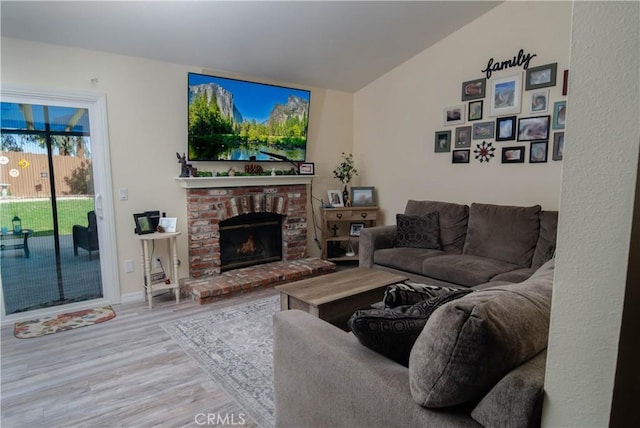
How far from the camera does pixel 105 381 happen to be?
233cm

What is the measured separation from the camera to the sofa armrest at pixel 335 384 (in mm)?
1070

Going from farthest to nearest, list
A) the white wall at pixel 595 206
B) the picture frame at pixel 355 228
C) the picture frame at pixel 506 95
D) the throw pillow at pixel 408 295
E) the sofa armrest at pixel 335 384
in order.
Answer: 1. the picture frame at pixel 355 228
2. the picture frame at pixel 506 95
3. the throw pillow at pixel 408 295
4. the sofa armrest at pixel 335 384
5. the white wall at pixel 595 206

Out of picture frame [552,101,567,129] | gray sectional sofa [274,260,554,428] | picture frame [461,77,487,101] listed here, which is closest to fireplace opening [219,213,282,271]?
picture frame [461,77,487,101]

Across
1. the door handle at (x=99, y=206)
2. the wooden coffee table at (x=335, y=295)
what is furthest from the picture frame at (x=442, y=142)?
the door handle at (x=99, y=206)

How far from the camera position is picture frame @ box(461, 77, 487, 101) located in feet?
12.9

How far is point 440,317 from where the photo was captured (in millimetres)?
989

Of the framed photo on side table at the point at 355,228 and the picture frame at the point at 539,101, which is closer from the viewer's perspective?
the picture frame at the point at 539,101

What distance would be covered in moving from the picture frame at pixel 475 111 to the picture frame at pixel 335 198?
1929mm

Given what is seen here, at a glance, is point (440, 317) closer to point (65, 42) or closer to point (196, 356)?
point (196, 356)

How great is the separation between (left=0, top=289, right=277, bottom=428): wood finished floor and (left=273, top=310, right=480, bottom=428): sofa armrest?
2.02ft

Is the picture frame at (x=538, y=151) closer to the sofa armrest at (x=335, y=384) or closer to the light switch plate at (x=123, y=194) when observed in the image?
the sofa armrest at (x=335, y=384)

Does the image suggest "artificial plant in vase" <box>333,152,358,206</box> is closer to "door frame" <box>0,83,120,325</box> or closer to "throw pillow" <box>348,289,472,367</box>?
"door frame" <box>0,83,120,325</box>

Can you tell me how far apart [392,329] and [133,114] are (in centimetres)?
344

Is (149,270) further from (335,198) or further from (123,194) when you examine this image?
(335,198)
